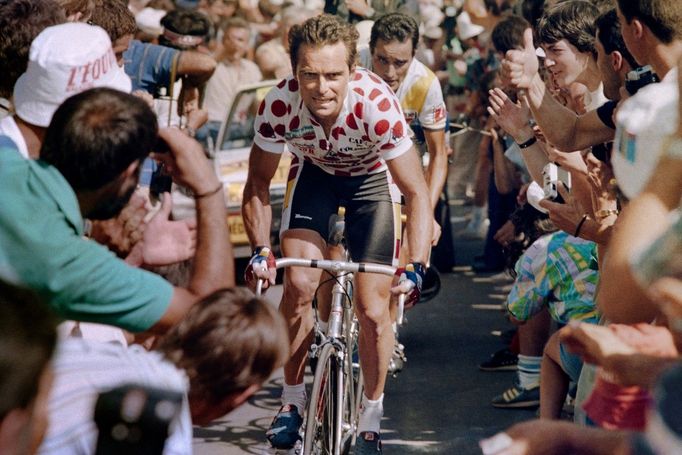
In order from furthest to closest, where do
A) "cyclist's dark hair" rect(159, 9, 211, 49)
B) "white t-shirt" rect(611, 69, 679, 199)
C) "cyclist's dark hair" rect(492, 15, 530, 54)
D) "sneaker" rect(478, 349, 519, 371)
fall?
1. "cyclist's dark hair" rect(159, 9, 211, 49)
2. "cyclist's dark hair" rect(492, 15, 530, 54)
3. "sneaker" rect(478, 349, 519, 371)
4. "white t-shirt" rect(611, 69, 679, 199)

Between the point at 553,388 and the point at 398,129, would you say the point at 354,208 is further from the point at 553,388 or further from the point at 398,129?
the point at 553,388

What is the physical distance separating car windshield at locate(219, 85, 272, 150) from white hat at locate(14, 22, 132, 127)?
7341mm

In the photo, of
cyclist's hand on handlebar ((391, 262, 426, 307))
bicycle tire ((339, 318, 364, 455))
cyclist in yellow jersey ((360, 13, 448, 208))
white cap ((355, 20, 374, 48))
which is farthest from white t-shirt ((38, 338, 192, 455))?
white cap ((355, 20, 374, 48))

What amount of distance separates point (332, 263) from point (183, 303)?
2035mm

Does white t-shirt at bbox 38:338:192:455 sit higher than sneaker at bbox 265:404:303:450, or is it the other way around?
white t-shirt at bbox 38:338:192:455

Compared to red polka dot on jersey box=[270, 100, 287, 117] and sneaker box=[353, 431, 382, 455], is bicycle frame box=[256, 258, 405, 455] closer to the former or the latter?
sneaker box=[353, 431, 382, 455]

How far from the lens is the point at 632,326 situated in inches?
119

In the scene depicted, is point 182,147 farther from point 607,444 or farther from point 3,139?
point 607,444

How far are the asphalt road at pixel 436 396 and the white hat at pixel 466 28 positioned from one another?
476 cm

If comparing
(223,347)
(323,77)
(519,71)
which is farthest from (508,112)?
(223,347)

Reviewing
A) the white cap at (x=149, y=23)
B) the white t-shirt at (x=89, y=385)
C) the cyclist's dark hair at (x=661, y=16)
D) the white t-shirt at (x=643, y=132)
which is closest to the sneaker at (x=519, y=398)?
the cyclist's dark hair at (x=661, y=16)

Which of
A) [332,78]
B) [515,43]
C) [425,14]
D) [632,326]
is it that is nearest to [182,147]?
[632,326]

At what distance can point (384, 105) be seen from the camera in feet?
19.5

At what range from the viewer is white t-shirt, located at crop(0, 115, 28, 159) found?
4051mm
